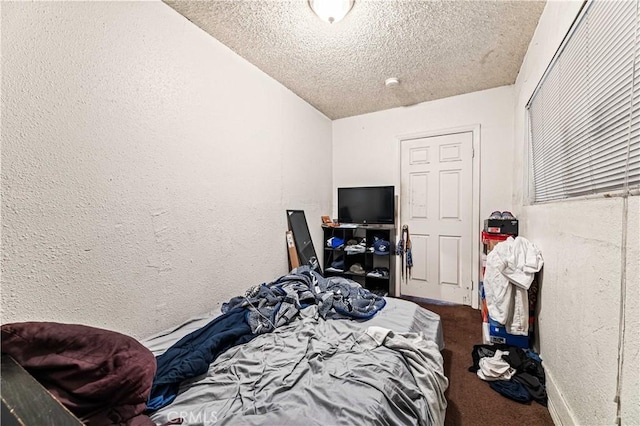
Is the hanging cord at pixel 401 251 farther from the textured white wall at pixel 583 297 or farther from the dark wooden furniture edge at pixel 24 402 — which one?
the dark wooden furniture edge at pixel 24 402

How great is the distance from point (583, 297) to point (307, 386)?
1.31 metres

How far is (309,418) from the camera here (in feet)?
2.82

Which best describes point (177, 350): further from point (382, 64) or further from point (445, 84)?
point (445, 84)

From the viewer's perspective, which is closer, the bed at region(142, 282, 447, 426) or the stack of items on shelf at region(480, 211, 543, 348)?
the bed at region(142, 282, 447, 426)

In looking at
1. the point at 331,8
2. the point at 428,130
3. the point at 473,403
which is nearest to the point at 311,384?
the point at 473,403

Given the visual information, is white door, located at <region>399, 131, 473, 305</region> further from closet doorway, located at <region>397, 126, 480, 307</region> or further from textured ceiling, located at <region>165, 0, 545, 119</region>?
textured ceiling, located at <region>165, 0, 545, 119</region>

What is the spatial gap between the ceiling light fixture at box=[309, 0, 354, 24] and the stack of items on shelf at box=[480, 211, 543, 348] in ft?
6.74

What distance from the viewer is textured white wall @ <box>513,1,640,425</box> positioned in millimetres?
817

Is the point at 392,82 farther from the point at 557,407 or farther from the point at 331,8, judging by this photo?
the point at 557,407

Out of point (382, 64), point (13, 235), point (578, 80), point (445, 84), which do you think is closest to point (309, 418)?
point (13, 235)

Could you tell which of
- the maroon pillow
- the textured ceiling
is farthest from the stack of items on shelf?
the maroon pillow

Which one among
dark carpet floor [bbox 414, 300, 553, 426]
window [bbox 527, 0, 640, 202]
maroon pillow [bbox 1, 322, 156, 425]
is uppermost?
window [bbox 527, 0, 640, 202]

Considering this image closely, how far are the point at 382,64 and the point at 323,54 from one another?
0.58m

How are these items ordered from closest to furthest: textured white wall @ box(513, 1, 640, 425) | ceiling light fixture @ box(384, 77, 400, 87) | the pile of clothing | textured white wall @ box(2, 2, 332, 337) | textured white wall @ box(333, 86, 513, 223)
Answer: textured white wall @ box(513, 1, 640, 425) → textured white wall @ box(2, 2, 332, 337) → the pile of clothing → ceiling light fixture @ box(384, 77, 400, 87) → textured white wall @ box(333, 86, 513, 223)
